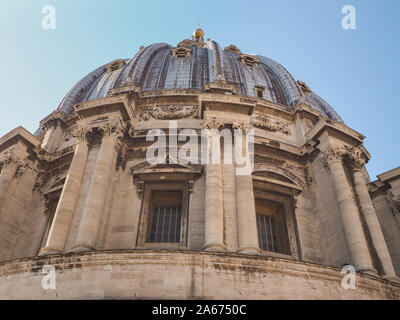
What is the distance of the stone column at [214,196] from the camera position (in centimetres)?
1292

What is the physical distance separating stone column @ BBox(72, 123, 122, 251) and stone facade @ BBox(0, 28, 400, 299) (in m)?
0.05

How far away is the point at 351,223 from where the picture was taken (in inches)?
607

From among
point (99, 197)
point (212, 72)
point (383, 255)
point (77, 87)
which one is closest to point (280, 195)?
point (383, 255)

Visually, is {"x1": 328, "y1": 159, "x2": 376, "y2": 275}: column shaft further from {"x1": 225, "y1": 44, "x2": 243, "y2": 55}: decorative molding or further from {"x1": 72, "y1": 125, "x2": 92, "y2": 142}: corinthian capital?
{"x1": 225, "y1": 44, "x2": 243, "y2": 55}: decorative molding

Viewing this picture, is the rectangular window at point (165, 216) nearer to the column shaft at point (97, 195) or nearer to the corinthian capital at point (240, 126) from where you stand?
the column shaft at point (97, 195)

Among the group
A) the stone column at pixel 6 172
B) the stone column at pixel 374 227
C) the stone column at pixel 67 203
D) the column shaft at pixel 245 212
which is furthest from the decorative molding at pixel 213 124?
the stone column at pixel 6 172

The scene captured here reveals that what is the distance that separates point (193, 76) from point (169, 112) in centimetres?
603

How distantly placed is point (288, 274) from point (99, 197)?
803cm

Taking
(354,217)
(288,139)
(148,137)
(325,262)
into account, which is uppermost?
(288,139)

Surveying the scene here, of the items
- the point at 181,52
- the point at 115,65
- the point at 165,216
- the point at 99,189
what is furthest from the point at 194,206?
the point at 115,65

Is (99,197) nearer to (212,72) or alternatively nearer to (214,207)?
(214,207)

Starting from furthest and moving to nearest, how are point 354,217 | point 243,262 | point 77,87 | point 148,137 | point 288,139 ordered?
point 77,87 < point 288,139 < point 148,137 < point 354,217 < point 243,262

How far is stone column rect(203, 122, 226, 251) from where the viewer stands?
12922 mm

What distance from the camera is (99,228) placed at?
14.4 m
